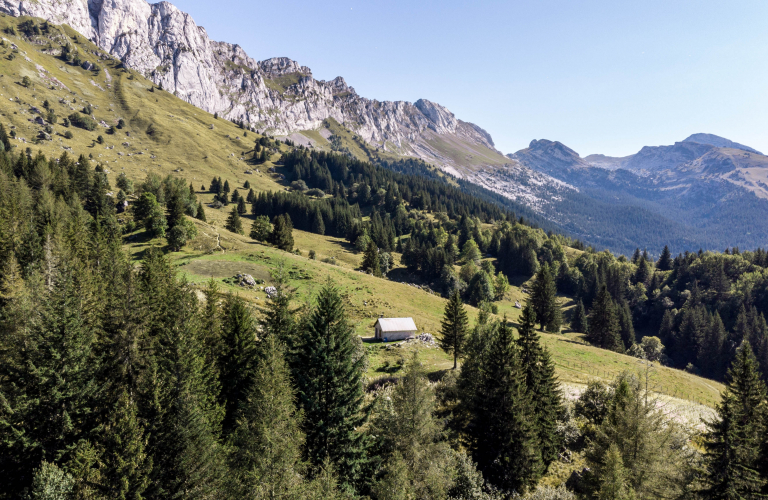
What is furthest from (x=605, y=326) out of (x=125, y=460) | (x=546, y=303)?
(x=125, y=460)

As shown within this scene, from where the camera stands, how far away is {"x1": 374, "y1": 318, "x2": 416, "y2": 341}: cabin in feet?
197

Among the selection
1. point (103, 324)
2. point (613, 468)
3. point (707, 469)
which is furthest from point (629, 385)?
point (103, 324)

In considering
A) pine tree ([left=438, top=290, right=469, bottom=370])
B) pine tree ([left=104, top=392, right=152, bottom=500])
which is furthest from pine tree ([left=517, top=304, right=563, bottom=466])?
pine tree ([left=104, top=392, right=152, bottom=500])

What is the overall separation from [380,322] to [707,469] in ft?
141

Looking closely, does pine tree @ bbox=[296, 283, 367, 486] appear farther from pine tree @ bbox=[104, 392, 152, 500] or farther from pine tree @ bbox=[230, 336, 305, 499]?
pine tree @ bbox=[104, 392, 152, 500]

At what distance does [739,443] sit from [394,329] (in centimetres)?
4250

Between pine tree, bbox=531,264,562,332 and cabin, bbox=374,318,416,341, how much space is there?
155 feet

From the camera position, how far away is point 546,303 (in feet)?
305

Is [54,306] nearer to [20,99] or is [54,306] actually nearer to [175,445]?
[175,445]

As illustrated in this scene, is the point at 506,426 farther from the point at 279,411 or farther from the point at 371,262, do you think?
the point at 371,262

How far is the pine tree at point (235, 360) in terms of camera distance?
34.7 meters

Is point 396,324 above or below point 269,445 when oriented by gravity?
below

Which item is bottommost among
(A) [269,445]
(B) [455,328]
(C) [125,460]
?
(C) [125,460]

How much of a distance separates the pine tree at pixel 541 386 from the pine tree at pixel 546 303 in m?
58.4
